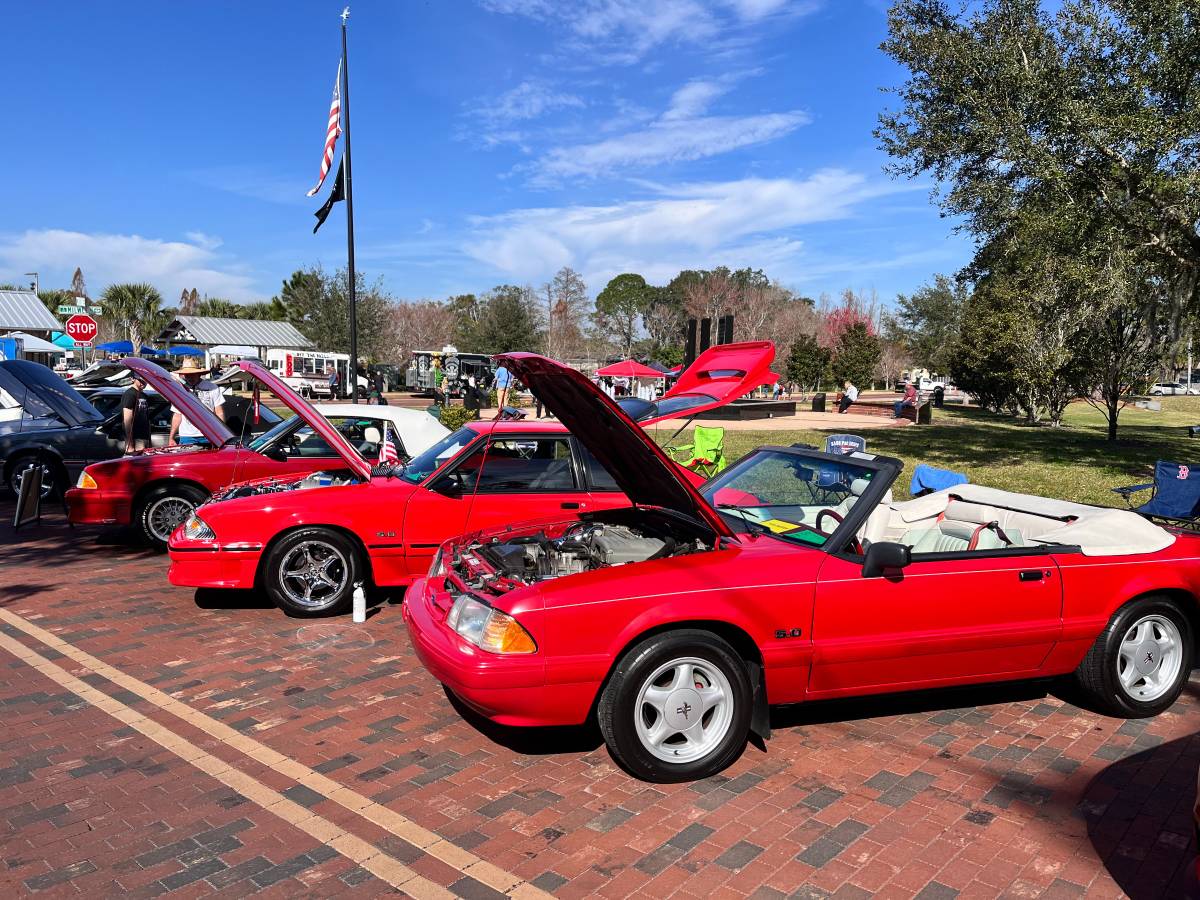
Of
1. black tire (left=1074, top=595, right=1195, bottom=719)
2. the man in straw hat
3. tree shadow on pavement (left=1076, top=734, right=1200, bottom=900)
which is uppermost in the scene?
the man in straw hat

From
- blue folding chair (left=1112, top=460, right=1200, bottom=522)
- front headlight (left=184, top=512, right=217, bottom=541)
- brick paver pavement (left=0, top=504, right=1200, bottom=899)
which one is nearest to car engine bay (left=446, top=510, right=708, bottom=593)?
brick paver pavement (left=0, top=504, right=1200, bottom=899)

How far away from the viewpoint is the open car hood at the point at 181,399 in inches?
336

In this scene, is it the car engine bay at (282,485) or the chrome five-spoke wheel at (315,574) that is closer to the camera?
the chrome five-spoke wheel at (315,574)

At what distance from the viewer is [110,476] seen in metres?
8.36

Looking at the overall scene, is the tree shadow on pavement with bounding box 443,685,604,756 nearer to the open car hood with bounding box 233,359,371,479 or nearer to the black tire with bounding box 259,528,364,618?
the black tire with bounding box 259,528,364,618

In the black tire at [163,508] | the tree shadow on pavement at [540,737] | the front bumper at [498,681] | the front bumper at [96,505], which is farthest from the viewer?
the black tire at [163,508]

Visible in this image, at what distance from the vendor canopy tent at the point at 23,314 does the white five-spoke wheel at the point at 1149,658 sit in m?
58.9

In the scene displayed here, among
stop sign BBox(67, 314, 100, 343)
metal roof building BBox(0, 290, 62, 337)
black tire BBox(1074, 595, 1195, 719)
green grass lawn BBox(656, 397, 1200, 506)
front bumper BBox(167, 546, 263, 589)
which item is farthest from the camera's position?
metal roof building BBox(0, 290, 62, 337)

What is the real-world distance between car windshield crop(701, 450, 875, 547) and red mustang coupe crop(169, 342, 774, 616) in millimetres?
1070

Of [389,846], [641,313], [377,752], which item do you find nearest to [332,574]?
[377,752]

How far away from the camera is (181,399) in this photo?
28.2ft

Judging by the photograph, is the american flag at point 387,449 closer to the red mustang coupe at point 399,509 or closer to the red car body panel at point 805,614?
the red mustang coupe at point 399,509

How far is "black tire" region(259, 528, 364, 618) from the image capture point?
627 cm

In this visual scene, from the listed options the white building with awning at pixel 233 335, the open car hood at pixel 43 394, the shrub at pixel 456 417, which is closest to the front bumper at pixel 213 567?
the open car hood at pixel 43 394
